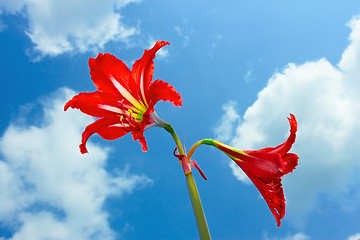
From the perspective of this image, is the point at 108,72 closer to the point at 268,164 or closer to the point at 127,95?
the point at 127,95

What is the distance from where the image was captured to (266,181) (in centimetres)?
246

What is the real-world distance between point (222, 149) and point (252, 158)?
0.21 metres

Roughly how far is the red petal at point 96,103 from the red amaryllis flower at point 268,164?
730 millimetres

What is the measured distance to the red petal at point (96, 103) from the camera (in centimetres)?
267

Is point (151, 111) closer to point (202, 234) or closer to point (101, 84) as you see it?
point (101, 84)

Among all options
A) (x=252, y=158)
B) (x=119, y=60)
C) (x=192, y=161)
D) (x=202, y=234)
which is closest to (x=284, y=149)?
(x=252, y=158)

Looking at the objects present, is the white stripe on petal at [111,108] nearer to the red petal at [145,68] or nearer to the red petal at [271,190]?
the red petal at [145,68]

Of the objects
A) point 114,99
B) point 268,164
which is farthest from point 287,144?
point 114,99

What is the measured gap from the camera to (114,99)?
105 inches

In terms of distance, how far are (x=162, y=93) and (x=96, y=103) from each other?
61 cm

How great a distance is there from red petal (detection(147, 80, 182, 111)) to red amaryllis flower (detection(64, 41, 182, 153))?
0.07 metres

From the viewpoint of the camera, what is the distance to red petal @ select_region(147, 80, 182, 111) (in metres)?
2.29

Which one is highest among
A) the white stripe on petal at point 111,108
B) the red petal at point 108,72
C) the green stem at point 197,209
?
the red petal at point 108,72

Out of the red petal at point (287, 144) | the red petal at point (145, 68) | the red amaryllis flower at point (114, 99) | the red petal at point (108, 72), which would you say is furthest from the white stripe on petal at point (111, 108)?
the red petal at point (287, 144)
